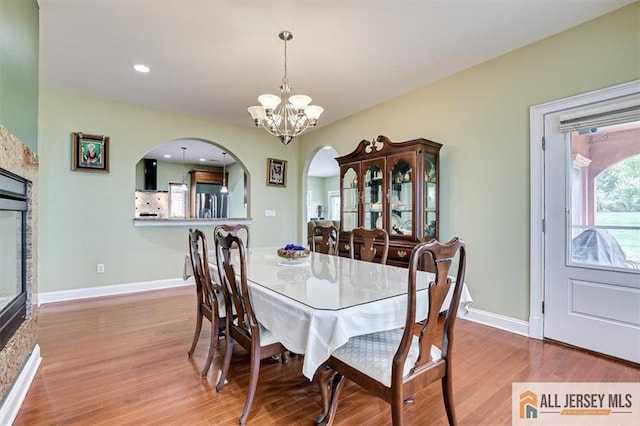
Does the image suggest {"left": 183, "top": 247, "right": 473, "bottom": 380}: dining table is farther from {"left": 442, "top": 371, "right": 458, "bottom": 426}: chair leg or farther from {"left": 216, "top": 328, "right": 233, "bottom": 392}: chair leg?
{"left": 216, "top": 328, "right": 233, "bottom": 392}: chair leg

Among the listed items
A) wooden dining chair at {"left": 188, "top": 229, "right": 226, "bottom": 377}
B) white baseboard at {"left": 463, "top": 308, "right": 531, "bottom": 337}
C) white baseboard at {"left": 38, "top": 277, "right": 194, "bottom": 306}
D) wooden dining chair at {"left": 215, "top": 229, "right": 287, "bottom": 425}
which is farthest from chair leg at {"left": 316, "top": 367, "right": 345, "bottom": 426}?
white baseboard at {"left": 38, "top": 277, "right": 194, "bottom": 306}

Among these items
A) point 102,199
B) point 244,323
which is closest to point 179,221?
point 102,199

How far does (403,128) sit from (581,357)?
2803 millimetres

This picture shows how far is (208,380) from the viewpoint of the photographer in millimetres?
2064

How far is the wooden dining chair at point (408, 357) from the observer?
1252 mm

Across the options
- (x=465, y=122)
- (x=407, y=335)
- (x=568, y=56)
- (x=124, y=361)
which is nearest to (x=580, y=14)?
(x=568, y=56)

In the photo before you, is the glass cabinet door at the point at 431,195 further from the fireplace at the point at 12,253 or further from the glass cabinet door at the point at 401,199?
the fireplace at the point at 12,253

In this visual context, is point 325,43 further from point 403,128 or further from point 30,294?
point 30,294

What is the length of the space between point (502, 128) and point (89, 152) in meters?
4.82

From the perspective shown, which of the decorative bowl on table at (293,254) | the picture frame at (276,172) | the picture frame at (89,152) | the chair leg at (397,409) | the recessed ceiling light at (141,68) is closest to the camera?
the chair leg at (397,409)

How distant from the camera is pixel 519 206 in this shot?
2859 millimetres

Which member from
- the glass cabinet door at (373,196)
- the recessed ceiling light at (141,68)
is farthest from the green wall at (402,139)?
the recessed ceiling light at (141,68)

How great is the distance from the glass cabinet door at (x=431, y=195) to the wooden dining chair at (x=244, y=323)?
2252 millimetres

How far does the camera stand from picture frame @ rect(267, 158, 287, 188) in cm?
555
